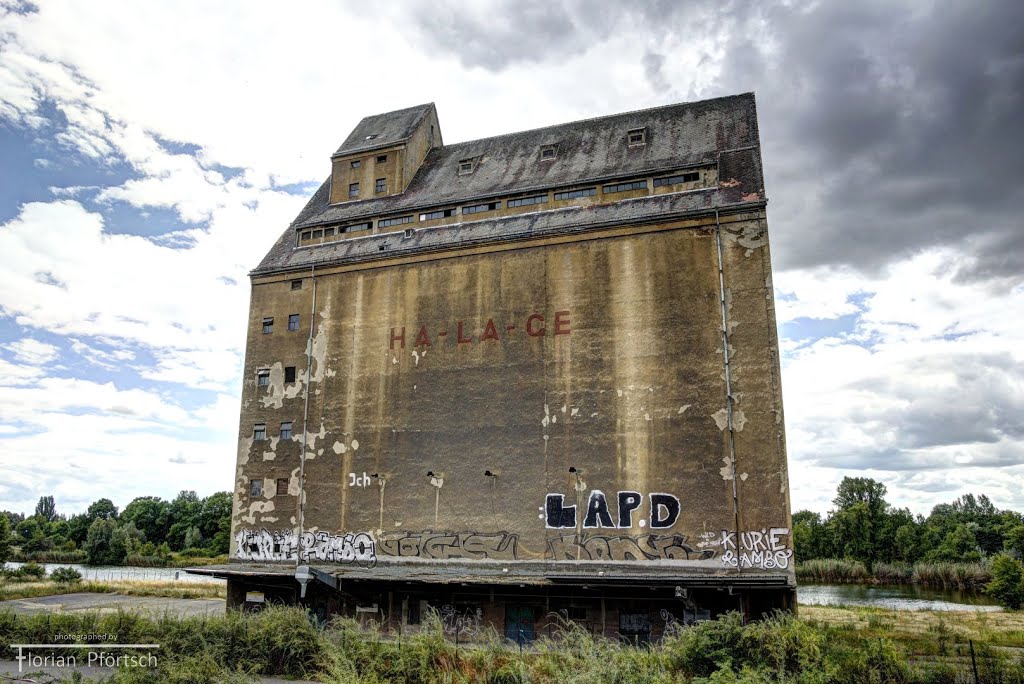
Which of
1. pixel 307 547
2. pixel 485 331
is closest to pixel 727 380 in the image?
pixel 485 331

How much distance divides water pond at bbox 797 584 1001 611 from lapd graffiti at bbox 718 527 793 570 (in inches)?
722

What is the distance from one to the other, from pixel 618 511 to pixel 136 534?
7457cm

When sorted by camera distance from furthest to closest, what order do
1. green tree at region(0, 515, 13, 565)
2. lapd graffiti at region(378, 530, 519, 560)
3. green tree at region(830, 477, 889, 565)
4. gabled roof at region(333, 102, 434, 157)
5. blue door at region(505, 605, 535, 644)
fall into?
green tree at region(830, 477, 889, 565)
green tree at region(0, 515, 13, 565)
gabled roof at region(333, 102, 434, 157)
lapd graffiti at region(378, 530, 519, 560)
blue door at region(505, 605, 535, 644)

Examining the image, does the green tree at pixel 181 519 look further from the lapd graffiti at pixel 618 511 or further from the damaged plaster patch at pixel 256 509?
the lapd graffiti at pixel 618 511

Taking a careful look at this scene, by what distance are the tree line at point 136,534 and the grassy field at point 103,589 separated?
2787 centimetres

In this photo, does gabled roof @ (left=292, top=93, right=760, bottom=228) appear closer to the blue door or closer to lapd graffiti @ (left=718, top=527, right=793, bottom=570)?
lapd graffiti @ (left=718, top=527, right=793, bottom=570)

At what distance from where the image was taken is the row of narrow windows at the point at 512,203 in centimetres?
2427

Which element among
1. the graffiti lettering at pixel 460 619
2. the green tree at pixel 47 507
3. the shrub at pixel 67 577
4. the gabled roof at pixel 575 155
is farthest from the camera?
the green tree at pixel 47 507

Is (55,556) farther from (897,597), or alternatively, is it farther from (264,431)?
(897,597)

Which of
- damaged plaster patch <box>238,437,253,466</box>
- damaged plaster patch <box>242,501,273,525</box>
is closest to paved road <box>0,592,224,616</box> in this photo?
damaged plaster patch <box>242,501,273,525</box>

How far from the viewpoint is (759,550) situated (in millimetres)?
19391

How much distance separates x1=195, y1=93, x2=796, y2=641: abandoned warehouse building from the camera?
20.3m

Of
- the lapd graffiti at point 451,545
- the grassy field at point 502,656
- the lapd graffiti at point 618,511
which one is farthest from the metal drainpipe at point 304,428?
the lapd graffiti at point 618,511

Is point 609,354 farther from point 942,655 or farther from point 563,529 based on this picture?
point 942,655
